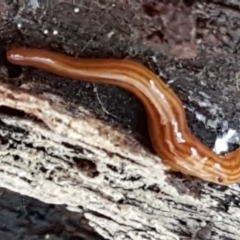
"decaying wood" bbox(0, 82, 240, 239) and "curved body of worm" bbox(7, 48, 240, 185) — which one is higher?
"curved body of worm" bbox(7, 48, 240, 185)

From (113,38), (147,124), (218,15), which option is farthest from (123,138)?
(218,15)

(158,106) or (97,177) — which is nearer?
(158,106)

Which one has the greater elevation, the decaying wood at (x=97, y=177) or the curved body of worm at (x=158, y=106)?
the curved body of worm at (x=158, y=106)

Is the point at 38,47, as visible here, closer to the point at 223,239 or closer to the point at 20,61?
the point at 20,61

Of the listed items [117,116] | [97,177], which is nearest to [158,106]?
[117,116]

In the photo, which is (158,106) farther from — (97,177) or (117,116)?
(97,177)
